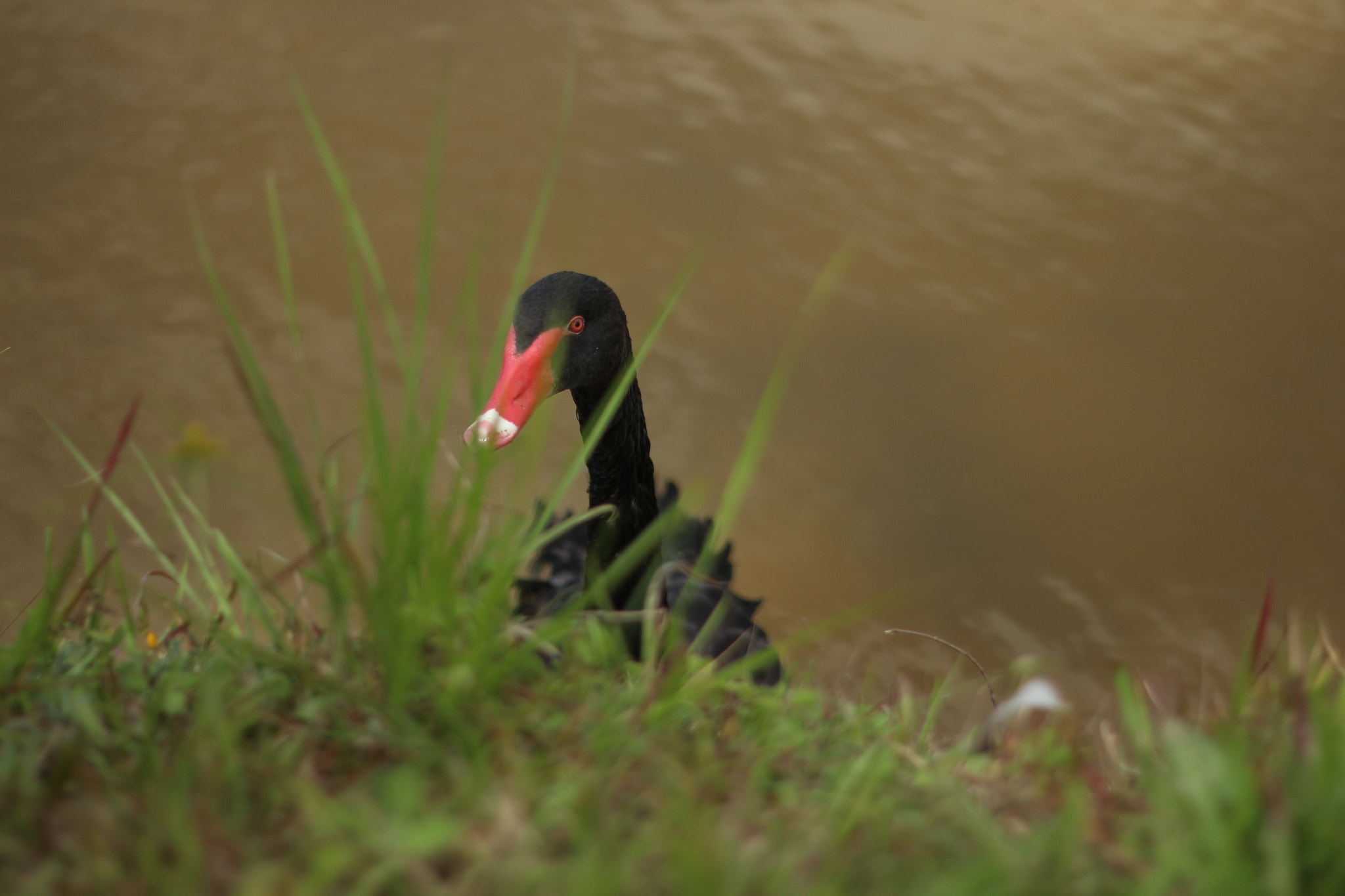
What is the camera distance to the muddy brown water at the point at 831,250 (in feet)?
10.4

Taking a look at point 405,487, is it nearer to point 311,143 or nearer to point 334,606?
point 334,606

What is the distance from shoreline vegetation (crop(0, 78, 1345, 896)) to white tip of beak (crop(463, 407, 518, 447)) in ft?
0.48

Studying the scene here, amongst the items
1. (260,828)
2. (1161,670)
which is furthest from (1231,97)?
(260,828)

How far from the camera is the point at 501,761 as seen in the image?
1.04m

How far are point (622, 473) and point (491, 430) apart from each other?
0.94 m

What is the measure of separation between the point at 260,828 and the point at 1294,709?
1.15 metres

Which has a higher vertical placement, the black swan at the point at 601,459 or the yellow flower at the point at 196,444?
the black swan at the point at 601,459

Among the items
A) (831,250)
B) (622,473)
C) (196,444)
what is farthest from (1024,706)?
(831,250)

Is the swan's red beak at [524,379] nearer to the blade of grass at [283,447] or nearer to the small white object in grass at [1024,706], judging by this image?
the blade of grass at [283,447]

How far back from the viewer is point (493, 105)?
477 centimetres

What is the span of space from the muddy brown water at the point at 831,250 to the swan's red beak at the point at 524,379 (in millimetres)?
1047

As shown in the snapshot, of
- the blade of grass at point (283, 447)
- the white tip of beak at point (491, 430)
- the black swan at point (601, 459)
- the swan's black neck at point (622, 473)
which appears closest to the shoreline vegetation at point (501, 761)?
the blade of grass at point (283, 447)

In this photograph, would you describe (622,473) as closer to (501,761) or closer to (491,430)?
(491,430)

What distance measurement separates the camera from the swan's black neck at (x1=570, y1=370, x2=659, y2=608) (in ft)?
7.66
